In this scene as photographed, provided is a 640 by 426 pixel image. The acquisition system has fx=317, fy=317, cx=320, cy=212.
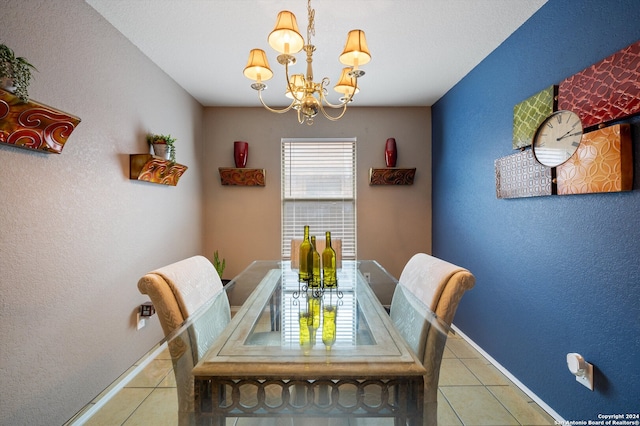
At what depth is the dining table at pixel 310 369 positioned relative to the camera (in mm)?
936

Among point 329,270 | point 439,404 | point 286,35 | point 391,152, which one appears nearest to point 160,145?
point 286,35

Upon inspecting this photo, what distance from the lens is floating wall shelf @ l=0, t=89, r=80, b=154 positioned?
4.33 feet

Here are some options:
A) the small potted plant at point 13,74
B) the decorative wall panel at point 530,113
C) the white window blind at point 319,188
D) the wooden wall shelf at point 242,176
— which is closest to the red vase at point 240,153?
the wooden wall shelf at point 242,176

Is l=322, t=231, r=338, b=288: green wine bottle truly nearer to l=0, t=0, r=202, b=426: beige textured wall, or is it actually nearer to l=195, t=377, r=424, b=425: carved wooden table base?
l=195, t=377, r=424, b=425: carved wooden table base

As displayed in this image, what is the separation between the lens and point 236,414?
0.96m

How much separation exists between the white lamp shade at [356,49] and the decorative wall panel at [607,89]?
3.68 ft

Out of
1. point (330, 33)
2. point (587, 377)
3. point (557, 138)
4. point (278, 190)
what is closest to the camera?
point (587, 377)

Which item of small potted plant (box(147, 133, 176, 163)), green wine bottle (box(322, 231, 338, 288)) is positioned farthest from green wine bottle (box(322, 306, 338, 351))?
small potted plant (box(147, 133, 176, 163))

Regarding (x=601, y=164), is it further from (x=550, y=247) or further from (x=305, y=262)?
(x=305, y=262)

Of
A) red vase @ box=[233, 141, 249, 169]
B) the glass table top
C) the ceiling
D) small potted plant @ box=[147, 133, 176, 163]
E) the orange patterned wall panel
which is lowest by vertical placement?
the glass table top

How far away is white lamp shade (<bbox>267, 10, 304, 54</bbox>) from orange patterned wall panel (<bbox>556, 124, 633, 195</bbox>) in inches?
57.8

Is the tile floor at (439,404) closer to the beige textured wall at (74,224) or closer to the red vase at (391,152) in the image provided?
the beige textured wall at (74,224)

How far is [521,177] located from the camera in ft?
6.87

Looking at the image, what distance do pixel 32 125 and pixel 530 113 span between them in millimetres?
2715
